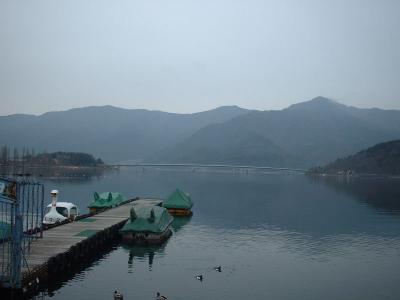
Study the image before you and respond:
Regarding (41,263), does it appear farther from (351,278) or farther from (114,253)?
(351,278)

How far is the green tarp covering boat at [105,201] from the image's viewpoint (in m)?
66.2

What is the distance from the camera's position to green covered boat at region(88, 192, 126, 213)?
217 ft

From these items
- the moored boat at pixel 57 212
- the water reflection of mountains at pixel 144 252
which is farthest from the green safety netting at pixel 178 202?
the water reflection of mountains at pixel 144 252

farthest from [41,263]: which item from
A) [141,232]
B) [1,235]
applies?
[141,232]

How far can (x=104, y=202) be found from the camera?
222ft

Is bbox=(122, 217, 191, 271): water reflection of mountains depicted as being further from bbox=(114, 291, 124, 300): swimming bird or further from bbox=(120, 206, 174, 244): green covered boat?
bbox=(114, 291, 124, 300): swimming bird

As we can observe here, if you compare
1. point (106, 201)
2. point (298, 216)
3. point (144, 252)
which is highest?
point (106, 201)

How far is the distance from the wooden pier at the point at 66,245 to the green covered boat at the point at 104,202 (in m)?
9.48

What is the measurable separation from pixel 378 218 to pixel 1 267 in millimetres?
61431

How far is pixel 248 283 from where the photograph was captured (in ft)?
114

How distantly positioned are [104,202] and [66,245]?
3194cm

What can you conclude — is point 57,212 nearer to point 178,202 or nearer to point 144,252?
point 144,252

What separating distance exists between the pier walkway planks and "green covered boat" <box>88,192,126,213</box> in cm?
574

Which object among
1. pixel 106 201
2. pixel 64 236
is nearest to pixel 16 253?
pixel 64 236
